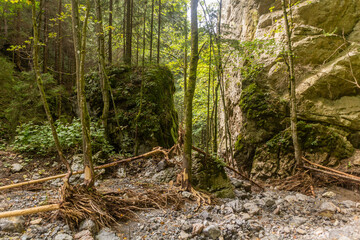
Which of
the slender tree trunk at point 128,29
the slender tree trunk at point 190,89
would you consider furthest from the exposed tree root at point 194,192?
the slender tree trunk at point 128,29

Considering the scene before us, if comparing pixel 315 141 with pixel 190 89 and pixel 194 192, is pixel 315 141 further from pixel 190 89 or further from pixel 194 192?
pixel 190 89

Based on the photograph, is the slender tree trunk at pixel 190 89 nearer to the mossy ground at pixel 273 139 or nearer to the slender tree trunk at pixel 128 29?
the mossy ground at pixel 273 139

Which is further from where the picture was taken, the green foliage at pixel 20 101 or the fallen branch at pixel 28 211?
the green foliage at pixel 20 101

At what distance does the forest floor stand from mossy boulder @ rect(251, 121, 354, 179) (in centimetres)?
129

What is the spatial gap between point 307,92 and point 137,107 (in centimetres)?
718

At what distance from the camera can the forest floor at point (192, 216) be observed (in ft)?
9.42

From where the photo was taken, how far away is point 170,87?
10.9 meters

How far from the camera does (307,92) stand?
24.0 feet

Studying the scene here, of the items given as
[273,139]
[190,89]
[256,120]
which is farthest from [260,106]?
[190,89]

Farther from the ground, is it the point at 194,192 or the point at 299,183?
the point at 194,192

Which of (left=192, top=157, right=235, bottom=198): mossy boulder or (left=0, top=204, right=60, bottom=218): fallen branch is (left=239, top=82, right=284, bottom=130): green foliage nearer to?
(left=192, top=157, right=235, bottom=198): mossy boulder

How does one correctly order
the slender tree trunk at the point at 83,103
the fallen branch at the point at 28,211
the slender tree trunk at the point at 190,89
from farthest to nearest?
1. the slender tree trunk at the point at 190,89
2. the slender tree trunk at the point at 83,103
3. the fallen branch at the point at 28,211

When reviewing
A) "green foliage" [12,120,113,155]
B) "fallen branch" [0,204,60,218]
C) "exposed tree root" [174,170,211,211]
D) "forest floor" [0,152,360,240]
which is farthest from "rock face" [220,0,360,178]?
"fallen branch" [0,204,60,218]

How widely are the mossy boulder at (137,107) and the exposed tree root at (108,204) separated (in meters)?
3.56
